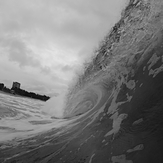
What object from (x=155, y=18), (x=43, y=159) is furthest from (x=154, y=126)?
(x=155, y=18)

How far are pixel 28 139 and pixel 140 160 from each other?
9.51 feet

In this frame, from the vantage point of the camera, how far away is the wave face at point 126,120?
264cm

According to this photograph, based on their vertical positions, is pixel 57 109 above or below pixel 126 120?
below

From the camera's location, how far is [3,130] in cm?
486

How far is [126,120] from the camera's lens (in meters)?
3.13

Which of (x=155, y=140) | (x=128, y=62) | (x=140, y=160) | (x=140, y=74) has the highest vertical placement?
(x=128, y=62)

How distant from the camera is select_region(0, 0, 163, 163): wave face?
8.66 ft

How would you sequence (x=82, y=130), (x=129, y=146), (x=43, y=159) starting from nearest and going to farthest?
(x=129, y=146)
(x=43, y=159)
(x=82, y=130)

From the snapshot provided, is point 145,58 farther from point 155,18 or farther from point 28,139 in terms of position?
point 28,139

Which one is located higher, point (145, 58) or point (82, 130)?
point (145, 58)

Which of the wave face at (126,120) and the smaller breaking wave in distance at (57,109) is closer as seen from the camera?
the wave face at (126,120)

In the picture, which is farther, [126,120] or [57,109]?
[57,109]

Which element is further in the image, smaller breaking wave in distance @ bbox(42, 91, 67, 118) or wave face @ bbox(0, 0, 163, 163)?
smaller breaking wave in distance @ bbox(42, 91, 67, 118)

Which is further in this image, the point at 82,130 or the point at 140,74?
the point at 82,130
